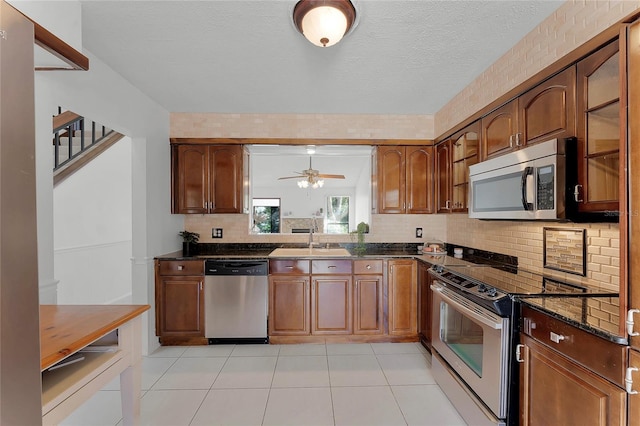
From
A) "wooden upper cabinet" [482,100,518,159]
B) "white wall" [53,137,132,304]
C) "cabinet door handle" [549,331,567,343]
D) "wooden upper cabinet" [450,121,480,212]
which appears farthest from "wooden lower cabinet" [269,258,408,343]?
"white wall" [53,137,132,304]

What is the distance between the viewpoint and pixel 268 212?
8.38 metres

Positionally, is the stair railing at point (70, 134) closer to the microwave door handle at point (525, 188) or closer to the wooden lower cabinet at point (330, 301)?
the wooden lower cabinet at point (330, 301)

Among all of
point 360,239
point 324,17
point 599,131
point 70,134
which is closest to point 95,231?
point 70,134

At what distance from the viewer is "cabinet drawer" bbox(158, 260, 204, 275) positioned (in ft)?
9.91

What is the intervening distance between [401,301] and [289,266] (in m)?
1.21

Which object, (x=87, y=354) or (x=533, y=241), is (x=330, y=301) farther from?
(x=87, y=354)

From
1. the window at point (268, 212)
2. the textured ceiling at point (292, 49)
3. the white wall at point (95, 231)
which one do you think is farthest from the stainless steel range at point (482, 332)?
the window at point (268, 212)

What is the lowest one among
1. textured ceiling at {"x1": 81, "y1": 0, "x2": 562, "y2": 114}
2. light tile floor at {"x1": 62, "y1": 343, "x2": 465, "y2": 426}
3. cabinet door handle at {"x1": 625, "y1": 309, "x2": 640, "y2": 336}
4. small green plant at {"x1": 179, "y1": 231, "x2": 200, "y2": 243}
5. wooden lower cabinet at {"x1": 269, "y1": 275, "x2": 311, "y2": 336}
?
light tile floor at {"x1": 62, "y1": 343, "x2": 465, "y2": 426}

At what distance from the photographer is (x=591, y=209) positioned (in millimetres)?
1447

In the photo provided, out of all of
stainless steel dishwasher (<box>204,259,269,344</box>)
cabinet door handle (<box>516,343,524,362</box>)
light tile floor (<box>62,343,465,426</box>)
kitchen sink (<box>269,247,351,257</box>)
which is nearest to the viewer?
cabinet door handle (<box>516,343,524,362</box>)

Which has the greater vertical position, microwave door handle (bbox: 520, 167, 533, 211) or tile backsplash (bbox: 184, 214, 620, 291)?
microwave door handle (bbox: 520, 167, 533, 211)

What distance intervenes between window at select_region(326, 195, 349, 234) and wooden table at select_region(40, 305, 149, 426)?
6715mm

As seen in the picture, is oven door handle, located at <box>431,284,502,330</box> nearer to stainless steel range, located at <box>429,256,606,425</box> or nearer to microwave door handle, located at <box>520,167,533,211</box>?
stainless steel range, located at <box>429,256,606,425</box>

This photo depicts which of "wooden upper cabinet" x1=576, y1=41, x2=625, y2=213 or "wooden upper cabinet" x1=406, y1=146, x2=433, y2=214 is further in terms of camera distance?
"wooden upper cabinet" x1=406, y1=146, x2=433, y2=214
